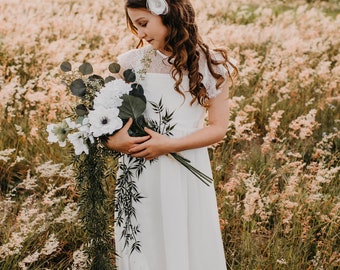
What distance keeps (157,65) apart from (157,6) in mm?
293

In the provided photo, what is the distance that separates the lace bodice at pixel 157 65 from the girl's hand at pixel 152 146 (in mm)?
275

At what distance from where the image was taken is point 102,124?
78.8 inches

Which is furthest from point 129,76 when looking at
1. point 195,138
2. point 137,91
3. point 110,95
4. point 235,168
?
point 235,168

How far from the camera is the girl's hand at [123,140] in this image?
2.08 m

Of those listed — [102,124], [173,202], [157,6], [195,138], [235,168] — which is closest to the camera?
[102,124]

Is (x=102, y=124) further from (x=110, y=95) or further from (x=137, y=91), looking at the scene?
(x=137, y=91)

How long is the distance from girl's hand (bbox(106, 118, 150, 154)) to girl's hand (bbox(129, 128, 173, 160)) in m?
0.02

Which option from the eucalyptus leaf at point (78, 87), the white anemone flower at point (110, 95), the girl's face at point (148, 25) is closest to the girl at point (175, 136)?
the girl's face at point (148, 25)

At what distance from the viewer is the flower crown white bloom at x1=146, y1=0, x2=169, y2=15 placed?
209 cm

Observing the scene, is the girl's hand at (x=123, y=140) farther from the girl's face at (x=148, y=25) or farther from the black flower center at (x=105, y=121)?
the girl's face at (x=148, y=25)

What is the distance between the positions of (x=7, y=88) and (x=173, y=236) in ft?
5.95

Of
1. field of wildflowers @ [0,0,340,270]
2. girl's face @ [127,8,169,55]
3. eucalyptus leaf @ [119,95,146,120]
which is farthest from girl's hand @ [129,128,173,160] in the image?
field of wildflowers @ [0,0,340,270]

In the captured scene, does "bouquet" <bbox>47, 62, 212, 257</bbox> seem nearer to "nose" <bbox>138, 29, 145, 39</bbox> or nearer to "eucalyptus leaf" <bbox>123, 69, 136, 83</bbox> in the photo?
"eucalyptus leaf" <bbox>123, 69, 136, 83</bbox>

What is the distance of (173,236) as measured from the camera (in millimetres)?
2371
